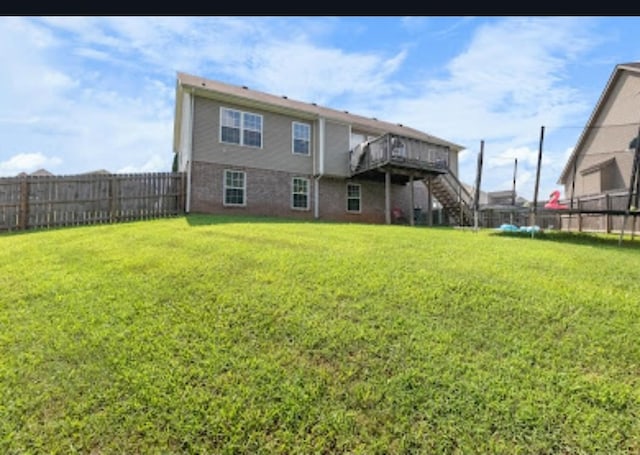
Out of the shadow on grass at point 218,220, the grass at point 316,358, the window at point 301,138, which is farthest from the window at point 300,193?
the grass at point 316,358

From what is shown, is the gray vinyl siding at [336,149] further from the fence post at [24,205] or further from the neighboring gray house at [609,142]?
the fence post at [24,205]

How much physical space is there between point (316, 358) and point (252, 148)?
1211 cm

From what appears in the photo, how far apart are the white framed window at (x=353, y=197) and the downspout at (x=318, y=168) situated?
1837 mm

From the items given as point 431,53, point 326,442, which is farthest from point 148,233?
point 431,53

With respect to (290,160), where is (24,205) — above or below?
below

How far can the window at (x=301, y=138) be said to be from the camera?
15.0m

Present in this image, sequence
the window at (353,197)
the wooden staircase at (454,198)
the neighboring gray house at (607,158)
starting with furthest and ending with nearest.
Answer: the wooden staircase at (454,198)
the window at (353,197)
the neighboring gray house at (607,158)

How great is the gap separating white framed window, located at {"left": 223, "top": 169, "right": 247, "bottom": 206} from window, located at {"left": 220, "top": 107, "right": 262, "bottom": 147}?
1.28 m

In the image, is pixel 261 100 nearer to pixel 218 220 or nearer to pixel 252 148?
pixel 252 148

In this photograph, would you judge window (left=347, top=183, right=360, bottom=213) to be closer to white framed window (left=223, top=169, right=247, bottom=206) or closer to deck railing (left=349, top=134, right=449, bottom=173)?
deck railing (left=349, top=134, right=449, bottom=173)

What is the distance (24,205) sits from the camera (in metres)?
10.2

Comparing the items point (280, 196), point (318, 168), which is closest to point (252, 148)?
point (280, 196)

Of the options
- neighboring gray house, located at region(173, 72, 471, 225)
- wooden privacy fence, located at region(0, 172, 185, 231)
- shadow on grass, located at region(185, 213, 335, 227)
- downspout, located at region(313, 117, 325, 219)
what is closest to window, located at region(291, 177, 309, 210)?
neighboring gray house, located at region(173, 72, 471, 225)

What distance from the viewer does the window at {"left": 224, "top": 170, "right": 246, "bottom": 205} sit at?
13156 millimetres
